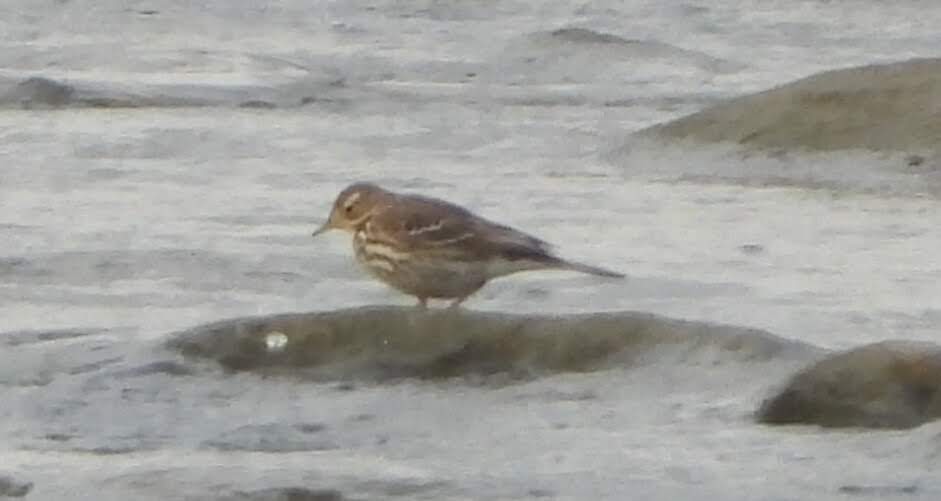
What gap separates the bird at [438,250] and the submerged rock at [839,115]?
3030mm

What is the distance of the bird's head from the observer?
877cm

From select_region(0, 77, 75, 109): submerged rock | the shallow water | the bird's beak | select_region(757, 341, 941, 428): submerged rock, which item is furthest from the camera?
select_region(0, 77, 75, 109): submerged rock

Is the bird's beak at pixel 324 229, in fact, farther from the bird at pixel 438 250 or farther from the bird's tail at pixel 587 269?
the bird's tail at pixel 587 269

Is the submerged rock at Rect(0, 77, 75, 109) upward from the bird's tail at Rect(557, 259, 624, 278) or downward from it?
downward

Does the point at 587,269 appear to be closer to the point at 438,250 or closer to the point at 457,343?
the point at 438,250

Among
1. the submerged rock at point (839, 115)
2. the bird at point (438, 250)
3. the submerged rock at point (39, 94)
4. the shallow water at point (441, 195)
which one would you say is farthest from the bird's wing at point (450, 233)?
the submerged rock at point (39, 94)

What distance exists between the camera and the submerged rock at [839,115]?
1152 centimetres

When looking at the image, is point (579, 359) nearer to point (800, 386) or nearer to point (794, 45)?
point (800, 386)

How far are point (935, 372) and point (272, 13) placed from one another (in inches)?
453

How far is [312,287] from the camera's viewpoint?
8852 millimetres

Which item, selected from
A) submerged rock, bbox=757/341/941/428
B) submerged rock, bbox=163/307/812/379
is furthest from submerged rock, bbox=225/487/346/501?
submerged rock, bbox=163/307/812/379

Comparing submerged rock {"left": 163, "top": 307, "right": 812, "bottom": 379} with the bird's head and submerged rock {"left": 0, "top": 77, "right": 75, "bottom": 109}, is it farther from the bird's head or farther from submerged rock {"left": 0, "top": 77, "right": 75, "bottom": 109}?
submerged rock {"left": 0, "top": 77, "right": 75, "bottom": 109}

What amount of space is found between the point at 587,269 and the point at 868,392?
2.02m

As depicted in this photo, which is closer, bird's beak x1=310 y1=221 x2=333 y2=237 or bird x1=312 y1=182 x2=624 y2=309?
bird x1=312 y1=182 x2=624 y2=309
